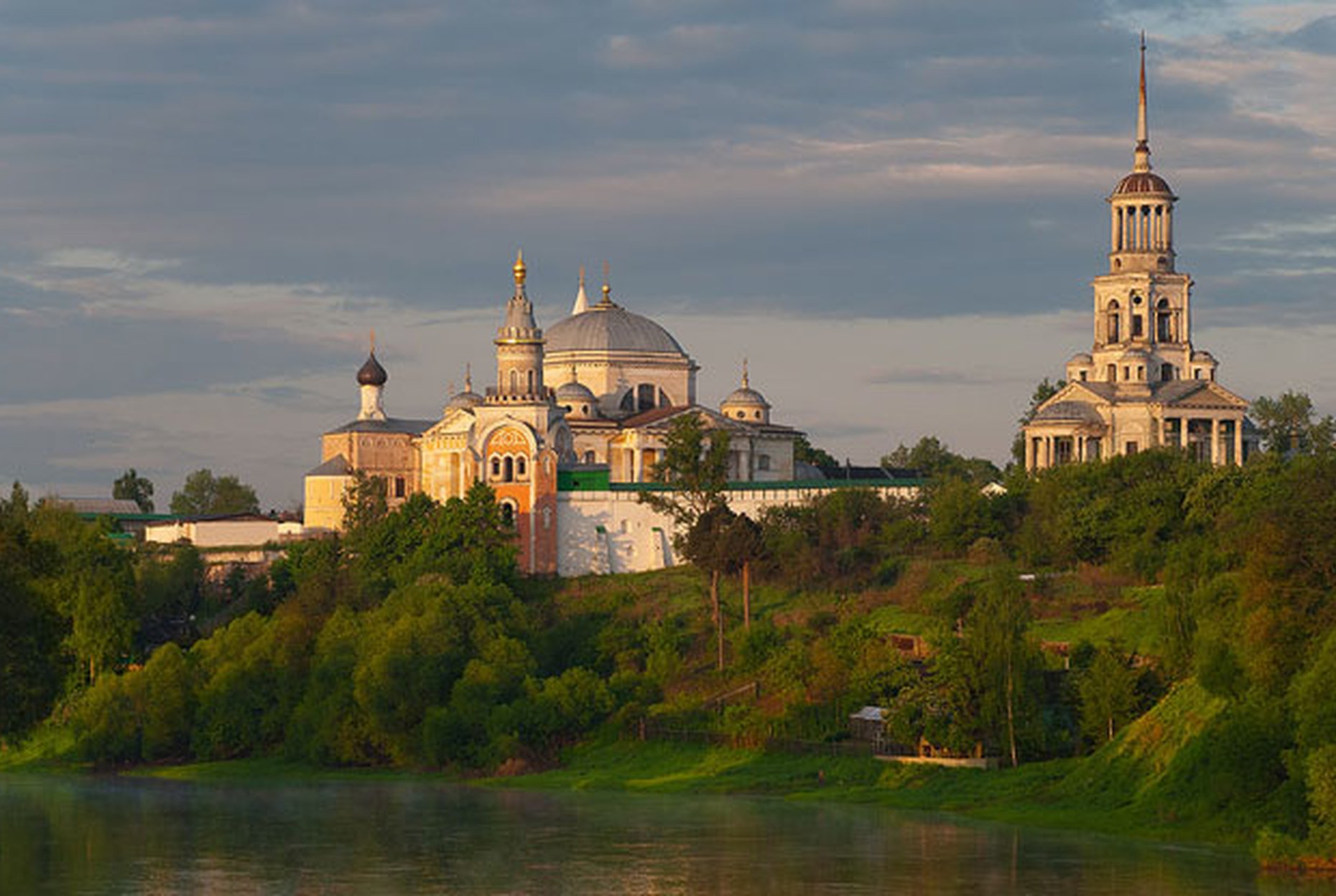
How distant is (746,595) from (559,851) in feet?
79.9

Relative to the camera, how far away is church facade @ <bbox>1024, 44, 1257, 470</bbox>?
87.9 metres

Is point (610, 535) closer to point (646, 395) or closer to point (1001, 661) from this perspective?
point (646, 395)

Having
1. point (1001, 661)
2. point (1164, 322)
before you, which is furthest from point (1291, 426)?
point (1001, 661)

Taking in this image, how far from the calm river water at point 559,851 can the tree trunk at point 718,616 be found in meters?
10.4

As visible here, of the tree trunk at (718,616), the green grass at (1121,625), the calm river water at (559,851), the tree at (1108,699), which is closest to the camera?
the calm river water at (559,851)

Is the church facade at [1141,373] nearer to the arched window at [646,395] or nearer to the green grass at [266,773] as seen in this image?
the arched window at [646,395]

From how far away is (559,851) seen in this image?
5003cm

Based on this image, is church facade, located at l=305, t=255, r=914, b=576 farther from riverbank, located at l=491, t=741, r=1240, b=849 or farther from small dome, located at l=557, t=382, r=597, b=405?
riverbank, located at l=491, t=741, r=1240, b=849

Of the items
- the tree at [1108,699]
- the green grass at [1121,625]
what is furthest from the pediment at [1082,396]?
the tree at [1108,699]

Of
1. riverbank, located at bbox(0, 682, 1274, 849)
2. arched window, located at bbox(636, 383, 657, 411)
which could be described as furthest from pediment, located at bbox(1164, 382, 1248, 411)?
riverbank, located at bbox(0, 682, 1274, 849)

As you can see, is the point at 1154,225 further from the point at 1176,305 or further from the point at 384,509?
the point at 384,509

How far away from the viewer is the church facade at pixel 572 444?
84000mm

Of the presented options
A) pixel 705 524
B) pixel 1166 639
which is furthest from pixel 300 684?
pixel 1166 639

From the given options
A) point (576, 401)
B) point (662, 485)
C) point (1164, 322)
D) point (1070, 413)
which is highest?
point (1164, 322)
